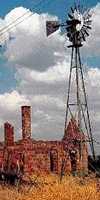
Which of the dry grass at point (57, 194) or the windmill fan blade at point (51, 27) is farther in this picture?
the windmill fan blade at point (51, 27)

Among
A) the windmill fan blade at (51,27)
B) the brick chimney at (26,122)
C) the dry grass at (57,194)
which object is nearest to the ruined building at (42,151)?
the brick chimney at (26,122)

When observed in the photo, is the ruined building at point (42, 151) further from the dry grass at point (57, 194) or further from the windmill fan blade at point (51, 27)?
the dry grass at point (57, 194)

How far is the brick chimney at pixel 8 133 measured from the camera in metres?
39.6

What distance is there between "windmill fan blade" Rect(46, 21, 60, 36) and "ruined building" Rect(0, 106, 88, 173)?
535 cm

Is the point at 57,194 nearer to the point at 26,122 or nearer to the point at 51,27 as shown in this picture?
the point at 26,122

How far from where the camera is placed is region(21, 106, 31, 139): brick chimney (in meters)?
39.4

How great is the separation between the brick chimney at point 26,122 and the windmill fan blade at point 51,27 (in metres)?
5.35

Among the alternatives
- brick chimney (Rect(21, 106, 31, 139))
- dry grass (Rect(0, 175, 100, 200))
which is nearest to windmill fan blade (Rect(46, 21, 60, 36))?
brick chimney (Rect(21, 106, 31, 139))

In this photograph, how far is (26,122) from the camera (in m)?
39.9

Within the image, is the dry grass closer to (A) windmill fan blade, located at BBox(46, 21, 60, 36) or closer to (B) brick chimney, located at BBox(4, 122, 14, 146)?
(B) brick chimney, located at BBox(4, 122, 14, 146)

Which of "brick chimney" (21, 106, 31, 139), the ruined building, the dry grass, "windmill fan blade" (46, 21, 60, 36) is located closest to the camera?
the dry grass

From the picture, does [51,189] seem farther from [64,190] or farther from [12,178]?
[12,178]

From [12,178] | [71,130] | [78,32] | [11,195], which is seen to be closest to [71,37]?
[78,32]

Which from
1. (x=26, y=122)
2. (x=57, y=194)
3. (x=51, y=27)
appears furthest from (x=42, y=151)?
(x=57, y=194)
